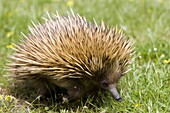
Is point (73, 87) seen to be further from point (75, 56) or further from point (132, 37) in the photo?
point (132, 37)

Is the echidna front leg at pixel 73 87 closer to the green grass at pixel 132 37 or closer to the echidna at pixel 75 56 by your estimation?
the echidna at pixel 75 56

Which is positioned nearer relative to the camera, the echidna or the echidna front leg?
the echidna

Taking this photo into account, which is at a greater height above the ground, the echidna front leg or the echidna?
the echidna

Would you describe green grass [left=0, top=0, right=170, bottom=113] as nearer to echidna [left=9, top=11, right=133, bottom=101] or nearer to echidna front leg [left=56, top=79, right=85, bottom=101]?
echidna front leg [left=56, top=79, right=85, bottom=101]

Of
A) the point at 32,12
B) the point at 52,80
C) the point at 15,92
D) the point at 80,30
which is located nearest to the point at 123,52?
the point at 80,30

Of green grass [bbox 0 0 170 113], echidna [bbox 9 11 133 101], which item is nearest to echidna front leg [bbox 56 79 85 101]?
echidna [bbox 9 11 133 101]

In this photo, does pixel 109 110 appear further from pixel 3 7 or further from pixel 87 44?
pixel 3 7

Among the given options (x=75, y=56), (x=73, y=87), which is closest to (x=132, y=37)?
(x=73, y=87)
